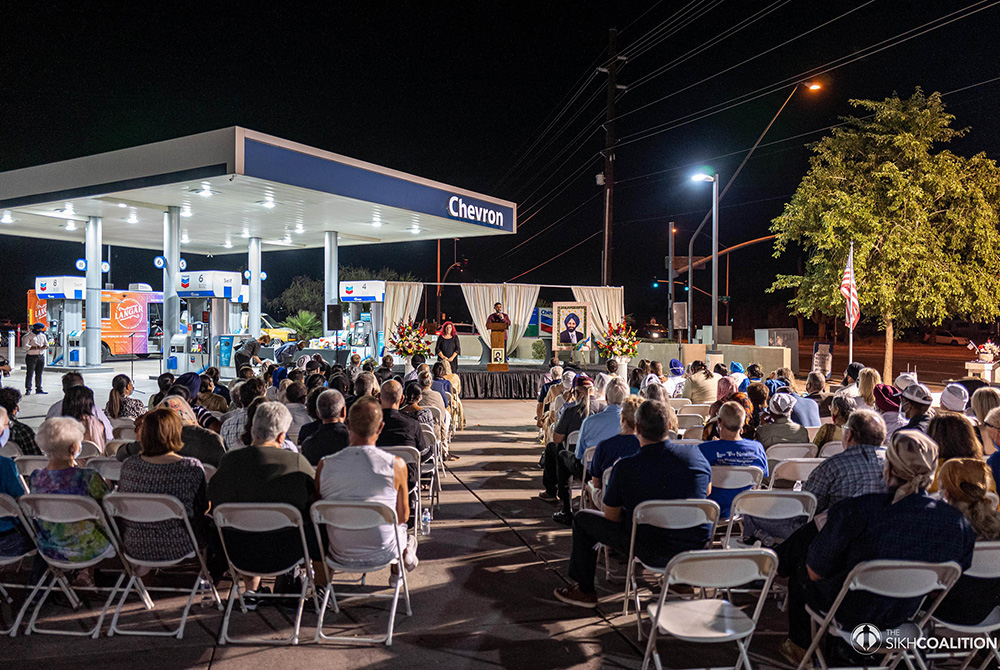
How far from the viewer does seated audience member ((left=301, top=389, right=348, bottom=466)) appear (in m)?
5.24

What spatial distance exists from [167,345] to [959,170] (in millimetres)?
23289

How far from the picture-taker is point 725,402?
539cm

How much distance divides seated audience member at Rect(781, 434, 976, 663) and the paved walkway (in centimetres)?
73

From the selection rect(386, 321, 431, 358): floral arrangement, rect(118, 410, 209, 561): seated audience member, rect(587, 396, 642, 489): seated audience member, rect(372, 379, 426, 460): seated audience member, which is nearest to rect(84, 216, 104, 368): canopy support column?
rect(386, 321, 431, 358): floral arrangement

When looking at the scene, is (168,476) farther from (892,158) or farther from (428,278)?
(428,278)

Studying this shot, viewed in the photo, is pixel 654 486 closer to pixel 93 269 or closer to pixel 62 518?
pixel 62 518

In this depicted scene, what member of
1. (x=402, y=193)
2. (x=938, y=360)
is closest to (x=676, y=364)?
(x=402, y=193)

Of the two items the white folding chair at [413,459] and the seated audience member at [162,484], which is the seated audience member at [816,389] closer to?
the white folding chair at [413,459]

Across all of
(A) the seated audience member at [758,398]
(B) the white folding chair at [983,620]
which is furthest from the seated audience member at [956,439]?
(A) the seated audience member at [758,398]

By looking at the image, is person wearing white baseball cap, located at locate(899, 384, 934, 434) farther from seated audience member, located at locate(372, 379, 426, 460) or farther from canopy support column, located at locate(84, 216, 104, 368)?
canopy support column, located at locate(84, 216, 104, 368)

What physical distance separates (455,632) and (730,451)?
2.29 m

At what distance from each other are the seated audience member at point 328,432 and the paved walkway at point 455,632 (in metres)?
1.02

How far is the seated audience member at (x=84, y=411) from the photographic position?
5.89 metres

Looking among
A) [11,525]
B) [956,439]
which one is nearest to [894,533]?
[956,439]
